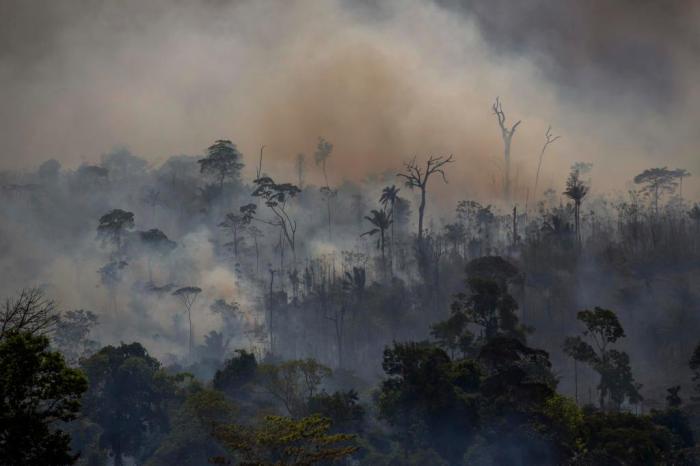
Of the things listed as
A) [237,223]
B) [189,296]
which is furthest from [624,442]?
[237,223]

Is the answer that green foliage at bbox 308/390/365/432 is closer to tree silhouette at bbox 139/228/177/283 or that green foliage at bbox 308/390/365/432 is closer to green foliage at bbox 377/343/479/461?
green foliage at bbox 377/343/479/461

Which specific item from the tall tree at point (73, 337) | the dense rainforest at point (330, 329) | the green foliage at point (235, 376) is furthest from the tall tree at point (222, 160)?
the green foliage at point (235, 376)

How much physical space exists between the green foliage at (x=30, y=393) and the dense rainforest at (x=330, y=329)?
9cm

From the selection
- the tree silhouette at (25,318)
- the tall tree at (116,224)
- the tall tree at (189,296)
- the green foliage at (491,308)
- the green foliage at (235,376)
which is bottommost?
the tree silhouette at (25,318)

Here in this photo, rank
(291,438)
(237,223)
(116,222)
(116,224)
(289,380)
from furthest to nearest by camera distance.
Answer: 1. (237,223)
2. (116,222)
3. (116,224)
4. (289,380)
5. (291,438)

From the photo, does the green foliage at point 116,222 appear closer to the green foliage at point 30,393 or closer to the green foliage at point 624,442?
the green foliage at point 624,442

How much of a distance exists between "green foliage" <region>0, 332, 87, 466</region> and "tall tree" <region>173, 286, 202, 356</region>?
326ft

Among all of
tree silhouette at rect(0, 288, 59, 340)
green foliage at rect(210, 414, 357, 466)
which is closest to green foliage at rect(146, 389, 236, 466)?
green foliage at rect(210, 414, 357, 466)

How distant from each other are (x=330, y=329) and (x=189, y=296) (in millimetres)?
29561

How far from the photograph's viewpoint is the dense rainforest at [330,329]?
56.8 meters

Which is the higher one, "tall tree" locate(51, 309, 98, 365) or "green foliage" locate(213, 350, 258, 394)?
"tall tree" locate(51, 309, 98, 365)

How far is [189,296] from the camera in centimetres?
13800

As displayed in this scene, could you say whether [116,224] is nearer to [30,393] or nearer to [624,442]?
[624,442]

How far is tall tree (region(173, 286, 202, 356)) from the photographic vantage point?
5123 inches
